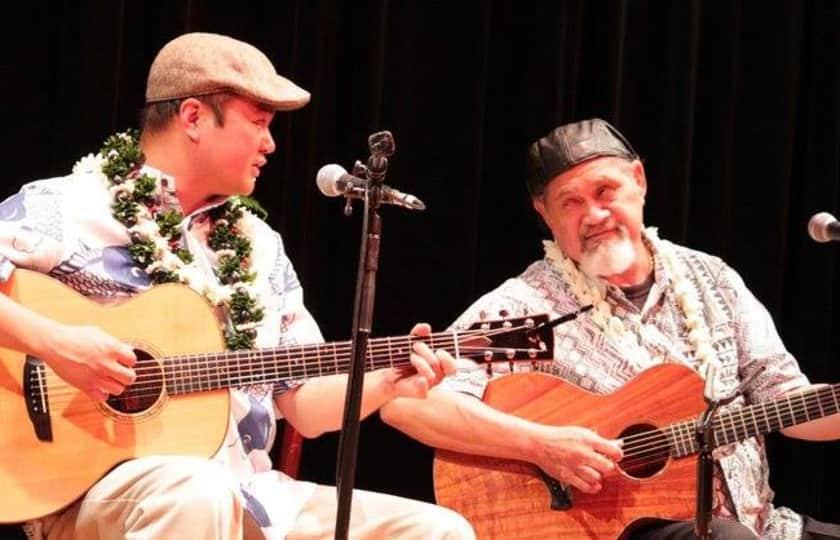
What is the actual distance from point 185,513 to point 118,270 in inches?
29.4

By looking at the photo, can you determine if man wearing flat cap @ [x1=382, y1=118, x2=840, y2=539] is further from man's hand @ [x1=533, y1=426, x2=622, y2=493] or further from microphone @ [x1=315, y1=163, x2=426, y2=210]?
microphone @ [x1=315, y1=163, x2=426, y2=210]

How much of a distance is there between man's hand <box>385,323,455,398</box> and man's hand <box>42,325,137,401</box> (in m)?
0.61

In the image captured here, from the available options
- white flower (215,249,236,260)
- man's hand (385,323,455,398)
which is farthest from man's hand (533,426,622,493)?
white flower (215,249,236,260)

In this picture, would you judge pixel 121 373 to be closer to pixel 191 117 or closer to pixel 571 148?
pixel 191 117

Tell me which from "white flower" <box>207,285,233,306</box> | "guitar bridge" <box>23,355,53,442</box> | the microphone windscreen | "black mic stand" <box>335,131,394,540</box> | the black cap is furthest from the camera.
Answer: the black cap

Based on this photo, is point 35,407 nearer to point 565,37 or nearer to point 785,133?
point 565,37

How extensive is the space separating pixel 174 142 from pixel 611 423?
1.39 metres

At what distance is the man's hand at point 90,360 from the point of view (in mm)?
2648

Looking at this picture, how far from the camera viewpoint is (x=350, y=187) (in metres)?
2.55

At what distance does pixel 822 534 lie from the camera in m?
3.50

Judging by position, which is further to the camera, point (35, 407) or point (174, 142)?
point (174, 142)

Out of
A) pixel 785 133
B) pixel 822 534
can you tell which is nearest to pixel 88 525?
pixel 822 534

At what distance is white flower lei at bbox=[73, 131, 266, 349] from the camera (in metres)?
3.00

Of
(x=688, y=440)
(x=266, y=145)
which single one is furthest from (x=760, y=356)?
(x=266, y=145)
